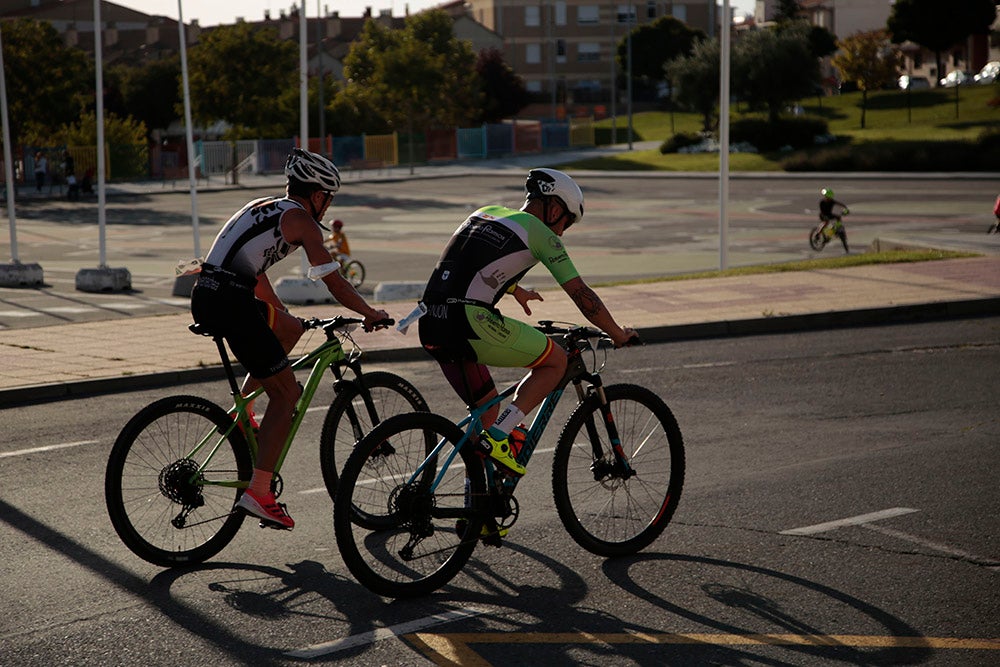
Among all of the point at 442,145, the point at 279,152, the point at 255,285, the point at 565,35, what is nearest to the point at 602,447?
the point at 255,285

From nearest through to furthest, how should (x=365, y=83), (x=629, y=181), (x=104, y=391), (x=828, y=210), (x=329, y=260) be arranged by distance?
(x=329, y=260) → (x=104, y=391) → (x=828, y=210) → (x=629, y=181) → (x=365, y=83)

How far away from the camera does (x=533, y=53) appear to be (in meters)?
110

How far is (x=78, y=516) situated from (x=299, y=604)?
1.98m

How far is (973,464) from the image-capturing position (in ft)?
25.9

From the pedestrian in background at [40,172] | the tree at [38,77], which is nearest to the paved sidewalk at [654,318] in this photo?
the tree at [38,77]

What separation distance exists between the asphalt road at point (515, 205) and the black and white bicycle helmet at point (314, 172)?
1201 cm

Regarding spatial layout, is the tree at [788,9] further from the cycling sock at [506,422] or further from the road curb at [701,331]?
the cycling sock at [506,422]

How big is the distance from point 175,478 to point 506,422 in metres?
Answer: 1.63

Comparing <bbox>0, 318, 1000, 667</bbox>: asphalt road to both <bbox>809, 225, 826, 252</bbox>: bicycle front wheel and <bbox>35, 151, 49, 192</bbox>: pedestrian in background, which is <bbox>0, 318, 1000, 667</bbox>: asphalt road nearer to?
<bbox>809, 225, 826, 252</bbox>: bicycle front wheel

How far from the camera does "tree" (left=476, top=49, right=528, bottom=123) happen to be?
84.2 m

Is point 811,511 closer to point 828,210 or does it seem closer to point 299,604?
point 299,604

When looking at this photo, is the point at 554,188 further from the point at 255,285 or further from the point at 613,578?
the point at 613,578

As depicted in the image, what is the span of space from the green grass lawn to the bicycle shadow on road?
5081 cm

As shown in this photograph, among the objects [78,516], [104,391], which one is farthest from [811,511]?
[104,391]
